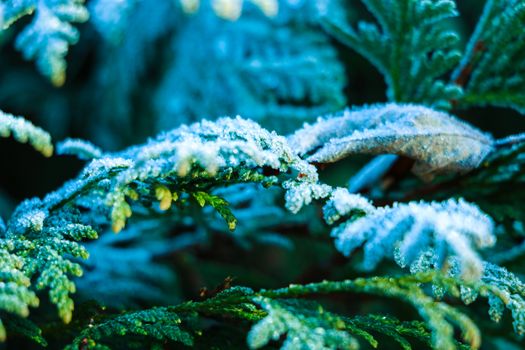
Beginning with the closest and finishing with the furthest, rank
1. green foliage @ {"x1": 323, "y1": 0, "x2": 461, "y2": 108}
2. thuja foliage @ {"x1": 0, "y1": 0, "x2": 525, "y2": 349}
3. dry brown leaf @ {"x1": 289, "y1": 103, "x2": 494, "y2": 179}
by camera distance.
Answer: thuja foliage @ {"x1": 0, "y1": 0, "x2": 525, "y2": 349} < dry brown leaf @ {"x1": 289, "y1": 103, "x2": 494, "y2": 179} < green foliage @ {"x1": 323, "y1": 0, "x2": 461, "y2": 108}

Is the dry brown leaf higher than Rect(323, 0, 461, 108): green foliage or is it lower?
lower

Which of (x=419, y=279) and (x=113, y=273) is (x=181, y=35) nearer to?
(x=113, y=273)

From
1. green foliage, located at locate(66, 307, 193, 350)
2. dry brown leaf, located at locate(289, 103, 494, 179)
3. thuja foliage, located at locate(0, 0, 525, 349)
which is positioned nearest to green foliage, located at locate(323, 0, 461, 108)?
thuja foliage, located at locate(0, 0, 525, 349)

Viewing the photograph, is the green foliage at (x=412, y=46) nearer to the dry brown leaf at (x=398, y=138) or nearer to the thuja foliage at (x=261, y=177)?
the thuja foliage at (x=261, y=177)

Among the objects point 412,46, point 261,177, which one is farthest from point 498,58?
point 261,177

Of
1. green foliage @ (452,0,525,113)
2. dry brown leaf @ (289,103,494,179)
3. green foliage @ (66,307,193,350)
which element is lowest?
green foliage @ (66,307,193,350)

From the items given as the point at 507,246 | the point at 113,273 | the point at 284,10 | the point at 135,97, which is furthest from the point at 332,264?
the point at 135,97

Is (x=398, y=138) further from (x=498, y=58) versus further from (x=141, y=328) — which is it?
(x=141, y=328)

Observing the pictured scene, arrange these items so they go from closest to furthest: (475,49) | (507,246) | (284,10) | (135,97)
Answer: (475,49)
(507,246)
(284,10)
(135,97)

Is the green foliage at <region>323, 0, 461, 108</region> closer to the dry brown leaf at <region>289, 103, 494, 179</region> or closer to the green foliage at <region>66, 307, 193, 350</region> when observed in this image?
the dry brown leaf at <region>289, 103, 494, 179</region>
